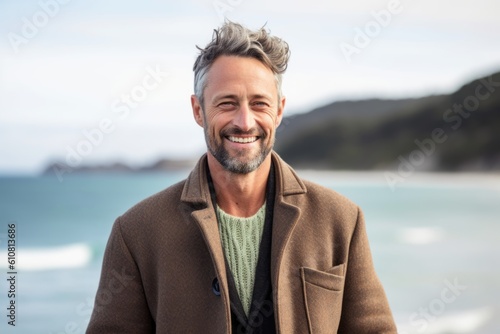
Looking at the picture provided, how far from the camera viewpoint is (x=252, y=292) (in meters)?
2.34

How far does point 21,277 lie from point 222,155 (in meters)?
10.5

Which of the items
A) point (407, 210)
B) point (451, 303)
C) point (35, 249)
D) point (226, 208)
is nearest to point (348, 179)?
point (407, 210)

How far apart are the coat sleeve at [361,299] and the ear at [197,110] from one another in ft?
1.99

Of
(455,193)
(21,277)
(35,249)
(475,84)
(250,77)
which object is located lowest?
(250,77)

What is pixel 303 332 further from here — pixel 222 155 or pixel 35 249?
pixel 35 249

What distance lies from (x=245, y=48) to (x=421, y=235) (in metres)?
17.1

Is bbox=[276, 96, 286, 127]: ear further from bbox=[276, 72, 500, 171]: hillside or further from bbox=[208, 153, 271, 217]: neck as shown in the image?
bbox=[276, 72, 500, 171]: hillside

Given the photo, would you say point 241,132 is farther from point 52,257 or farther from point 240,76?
point 52,257

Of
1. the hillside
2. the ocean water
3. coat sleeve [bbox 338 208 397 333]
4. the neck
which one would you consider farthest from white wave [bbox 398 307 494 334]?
the hillside

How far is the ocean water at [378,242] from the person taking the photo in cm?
1051

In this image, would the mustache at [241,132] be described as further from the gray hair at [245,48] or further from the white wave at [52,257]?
the white wave at [52,257]

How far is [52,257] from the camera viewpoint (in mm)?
16016

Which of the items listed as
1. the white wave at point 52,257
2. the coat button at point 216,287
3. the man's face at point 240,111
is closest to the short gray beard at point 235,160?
the man's face at point 240,111

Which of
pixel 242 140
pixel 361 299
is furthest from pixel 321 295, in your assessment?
pixel 242 140
